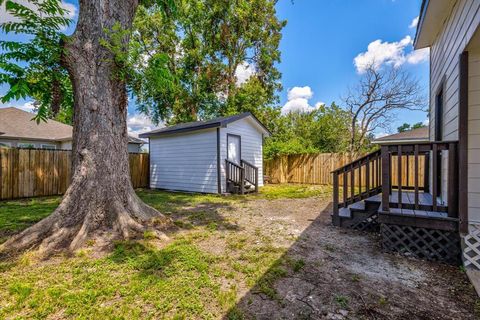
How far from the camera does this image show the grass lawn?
194cm

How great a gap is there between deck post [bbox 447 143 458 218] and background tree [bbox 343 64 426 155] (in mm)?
12760

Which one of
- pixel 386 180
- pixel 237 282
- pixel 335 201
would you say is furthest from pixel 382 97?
pixel 237 282

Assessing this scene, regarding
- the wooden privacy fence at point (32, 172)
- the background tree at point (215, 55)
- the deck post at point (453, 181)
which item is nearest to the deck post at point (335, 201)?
the deck post at point (453, 181)

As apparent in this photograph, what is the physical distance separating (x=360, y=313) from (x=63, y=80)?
18.5ft

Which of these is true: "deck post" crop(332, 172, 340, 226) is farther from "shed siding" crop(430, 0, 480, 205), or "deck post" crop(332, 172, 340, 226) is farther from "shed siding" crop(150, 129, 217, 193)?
"shed siding" crop(150, 129, 217, 193)

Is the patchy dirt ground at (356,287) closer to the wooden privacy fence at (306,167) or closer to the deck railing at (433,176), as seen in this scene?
the deck railing at (433,176)

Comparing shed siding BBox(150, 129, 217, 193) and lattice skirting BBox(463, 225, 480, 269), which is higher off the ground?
shed siding BBox(150, 129, 217, 193)

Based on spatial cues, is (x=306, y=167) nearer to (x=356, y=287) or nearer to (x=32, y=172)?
(x=356, y=287)

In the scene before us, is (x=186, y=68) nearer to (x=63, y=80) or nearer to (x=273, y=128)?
(x=273, y=128)

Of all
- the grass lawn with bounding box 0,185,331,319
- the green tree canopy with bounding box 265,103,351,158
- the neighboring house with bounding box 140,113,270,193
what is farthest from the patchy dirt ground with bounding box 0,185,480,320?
the green tree canopy with bounding box 265,103,351,158

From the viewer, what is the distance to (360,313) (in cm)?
190

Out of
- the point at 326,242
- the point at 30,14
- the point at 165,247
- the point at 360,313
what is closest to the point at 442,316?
the point at 360,313

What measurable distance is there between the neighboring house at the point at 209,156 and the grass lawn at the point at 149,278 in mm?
5079

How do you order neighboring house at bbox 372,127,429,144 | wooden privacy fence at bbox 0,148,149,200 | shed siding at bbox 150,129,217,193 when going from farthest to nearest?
neighboring house at bbox 372,127,429,144
shed siding at bbox 150,129,217,193
wooden privacy fence at bbox 0,148,149,200
